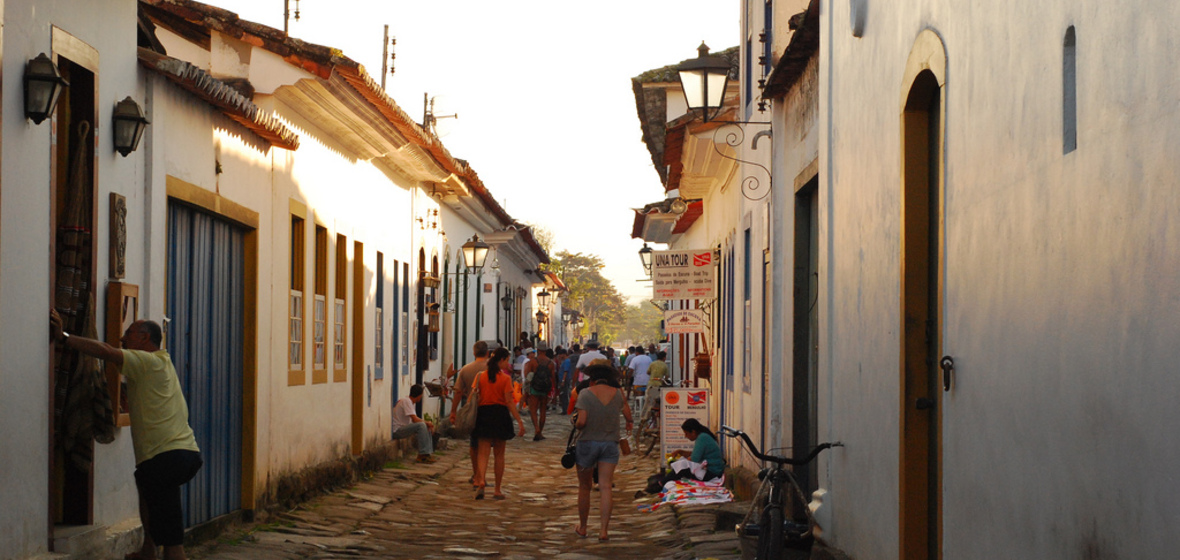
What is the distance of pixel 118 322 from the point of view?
814cm

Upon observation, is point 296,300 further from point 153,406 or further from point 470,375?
point 153,406

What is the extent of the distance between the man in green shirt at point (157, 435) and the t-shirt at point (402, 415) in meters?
10.4

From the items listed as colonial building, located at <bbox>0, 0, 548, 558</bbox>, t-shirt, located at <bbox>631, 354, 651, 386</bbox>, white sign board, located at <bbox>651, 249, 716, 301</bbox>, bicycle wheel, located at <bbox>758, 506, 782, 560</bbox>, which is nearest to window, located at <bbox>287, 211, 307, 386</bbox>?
colonial building, located at <bbox>0, 0, 548, 558</bbox>

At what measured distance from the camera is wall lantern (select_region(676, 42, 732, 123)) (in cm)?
1183

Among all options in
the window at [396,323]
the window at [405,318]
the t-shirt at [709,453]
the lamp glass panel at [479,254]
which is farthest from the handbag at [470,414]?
the lamp glass panel at [479,254]

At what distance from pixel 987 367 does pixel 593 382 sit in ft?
22.1

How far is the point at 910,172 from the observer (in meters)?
6.86

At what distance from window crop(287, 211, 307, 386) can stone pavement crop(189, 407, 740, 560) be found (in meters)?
1.36

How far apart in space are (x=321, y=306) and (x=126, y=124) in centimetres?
629

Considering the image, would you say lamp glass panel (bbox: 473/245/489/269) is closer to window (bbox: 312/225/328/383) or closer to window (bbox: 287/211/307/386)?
window (bbox: 312/225/328/383)

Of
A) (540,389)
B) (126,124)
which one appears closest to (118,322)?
(126,124)

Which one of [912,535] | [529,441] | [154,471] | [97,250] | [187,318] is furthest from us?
[529,441]

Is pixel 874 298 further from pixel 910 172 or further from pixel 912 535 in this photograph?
pixel 912 535

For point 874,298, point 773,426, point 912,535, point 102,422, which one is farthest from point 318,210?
point 912,535
